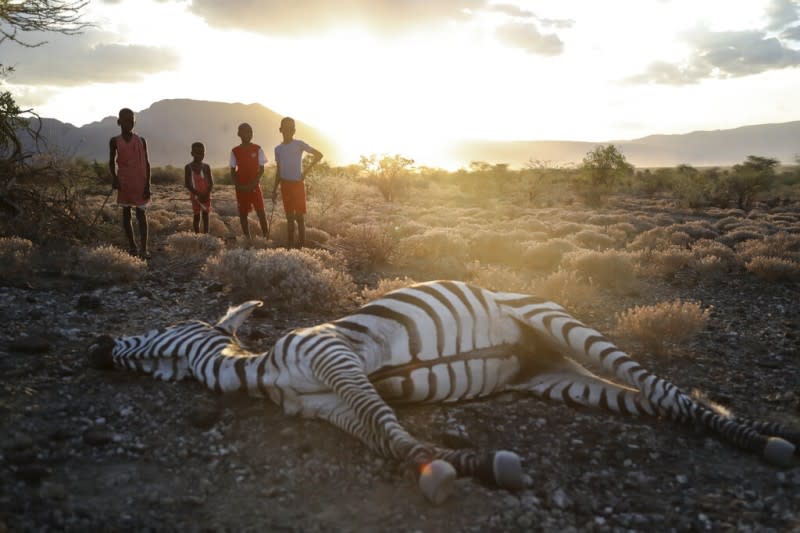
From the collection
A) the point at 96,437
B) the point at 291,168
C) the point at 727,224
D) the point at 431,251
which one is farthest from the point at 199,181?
the point at 727,224

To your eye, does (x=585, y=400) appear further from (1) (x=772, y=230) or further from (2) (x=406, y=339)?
(1) (x=772, y=230)

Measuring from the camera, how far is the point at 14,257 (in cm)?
788

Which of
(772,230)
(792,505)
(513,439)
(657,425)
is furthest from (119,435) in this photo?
(772,230)

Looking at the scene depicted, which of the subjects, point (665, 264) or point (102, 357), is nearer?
point (102, 357)

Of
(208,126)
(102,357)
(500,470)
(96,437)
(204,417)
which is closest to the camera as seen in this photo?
(500,470)

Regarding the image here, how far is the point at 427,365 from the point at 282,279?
414 cm

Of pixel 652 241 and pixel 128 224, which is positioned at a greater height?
pixel 128 224

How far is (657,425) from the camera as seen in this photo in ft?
13.1

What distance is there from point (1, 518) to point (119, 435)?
1.08 meters

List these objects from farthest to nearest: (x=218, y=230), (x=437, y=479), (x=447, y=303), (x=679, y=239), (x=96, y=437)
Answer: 1. (x=679, y=239)
2. (x=218, y=230)
3. (x=447, y=303)
4. (x=96, y=437)
5. (x=437, y=479)

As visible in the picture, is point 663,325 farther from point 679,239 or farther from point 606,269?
point 679,239

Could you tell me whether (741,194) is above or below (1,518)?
above

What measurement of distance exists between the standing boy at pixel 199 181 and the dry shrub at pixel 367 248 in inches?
144

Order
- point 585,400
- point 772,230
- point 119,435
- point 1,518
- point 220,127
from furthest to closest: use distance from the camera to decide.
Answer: point 220,127 → point 772,230 → point 585,400 → point 119,435 → point 1,518
